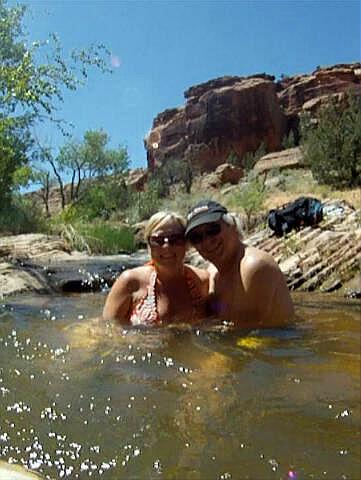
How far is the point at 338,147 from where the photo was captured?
20.7 meters

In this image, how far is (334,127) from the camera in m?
21.0

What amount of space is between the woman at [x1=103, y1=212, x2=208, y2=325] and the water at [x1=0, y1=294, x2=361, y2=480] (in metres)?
0.16

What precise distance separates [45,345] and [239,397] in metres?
1.59

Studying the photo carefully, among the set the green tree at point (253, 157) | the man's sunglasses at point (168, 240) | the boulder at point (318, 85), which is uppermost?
the boulder at point (318, 85)

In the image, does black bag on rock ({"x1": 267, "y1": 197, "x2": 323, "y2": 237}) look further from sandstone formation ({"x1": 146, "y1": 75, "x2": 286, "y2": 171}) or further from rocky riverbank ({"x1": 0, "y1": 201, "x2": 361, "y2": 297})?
sandstone formation ({"x1": 146, "y1": 75, "x2": 286, "y2": 171})

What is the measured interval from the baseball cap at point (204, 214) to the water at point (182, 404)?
27.3 inches

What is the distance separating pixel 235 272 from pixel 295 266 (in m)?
4.97

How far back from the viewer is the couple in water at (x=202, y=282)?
128 inches

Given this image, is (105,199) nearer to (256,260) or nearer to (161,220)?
(161,220)

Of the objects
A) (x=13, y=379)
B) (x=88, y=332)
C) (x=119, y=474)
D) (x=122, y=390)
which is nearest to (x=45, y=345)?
(x=88, y=332)

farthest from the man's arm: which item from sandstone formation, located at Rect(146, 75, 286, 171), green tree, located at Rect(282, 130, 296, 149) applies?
sandstone formation, located at Rect(146, 75, 286, 171)

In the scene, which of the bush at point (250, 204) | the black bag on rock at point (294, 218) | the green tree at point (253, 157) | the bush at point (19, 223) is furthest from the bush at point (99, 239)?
the green tree at point (253, 157)

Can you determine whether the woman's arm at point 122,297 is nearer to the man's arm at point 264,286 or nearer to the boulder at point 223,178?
the man's arm at point 264,286

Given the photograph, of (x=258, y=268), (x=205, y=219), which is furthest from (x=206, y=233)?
(x=258, y=268)
